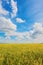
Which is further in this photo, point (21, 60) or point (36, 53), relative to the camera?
point (36, 53)

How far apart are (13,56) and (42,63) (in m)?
0.93

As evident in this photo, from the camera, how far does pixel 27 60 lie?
18.2 feet

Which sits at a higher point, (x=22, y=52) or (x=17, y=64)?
(x=22, y=52)

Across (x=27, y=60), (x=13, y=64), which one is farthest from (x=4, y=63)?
(x=27, y=60)

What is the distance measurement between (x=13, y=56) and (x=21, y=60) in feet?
0.90

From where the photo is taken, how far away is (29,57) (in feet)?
18.5

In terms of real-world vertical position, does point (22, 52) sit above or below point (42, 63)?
above

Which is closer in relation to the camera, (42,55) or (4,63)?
(4,63)

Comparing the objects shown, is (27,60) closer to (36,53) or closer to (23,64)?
(23,64)

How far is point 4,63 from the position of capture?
5441mm

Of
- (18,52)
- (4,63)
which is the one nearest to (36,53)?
(18,52)

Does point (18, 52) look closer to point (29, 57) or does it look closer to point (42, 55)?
point (29, 57)

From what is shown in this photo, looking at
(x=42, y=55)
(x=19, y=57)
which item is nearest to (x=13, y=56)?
(x=19, y=57)

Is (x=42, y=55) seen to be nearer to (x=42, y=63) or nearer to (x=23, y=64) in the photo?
(x=42, y=63)
